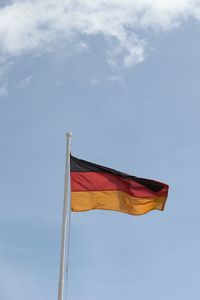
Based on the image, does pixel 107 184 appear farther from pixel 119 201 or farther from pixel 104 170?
pixel 119 201

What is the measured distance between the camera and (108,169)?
2678 cm

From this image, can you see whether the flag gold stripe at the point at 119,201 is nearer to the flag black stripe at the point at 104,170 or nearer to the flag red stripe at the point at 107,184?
the flag red stripe at the point at 107,184

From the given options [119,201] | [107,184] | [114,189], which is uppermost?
[107,184]

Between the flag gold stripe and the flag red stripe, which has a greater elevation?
the flag red stripe

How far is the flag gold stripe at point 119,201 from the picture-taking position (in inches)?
1021

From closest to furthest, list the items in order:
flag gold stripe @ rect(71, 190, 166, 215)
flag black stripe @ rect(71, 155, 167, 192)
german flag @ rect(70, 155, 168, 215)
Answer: flag gold stripe @ rect(71, 190, 166, 215)
german flag @ rect(70, 155, 168, 215)
flag black stripe @ rect(71, 155, 167, 192)

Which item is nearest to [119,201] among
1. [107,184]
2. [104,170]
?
Result: [107,184]

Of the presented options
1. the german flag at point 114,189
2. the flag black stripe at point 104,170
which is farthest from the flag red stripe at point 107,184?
the flag black stripe at point 104,170

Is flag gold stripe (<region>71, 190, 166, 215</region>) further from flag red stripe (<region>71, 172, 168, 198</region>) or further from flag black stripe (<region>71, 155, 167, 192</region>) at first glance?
flag black stripe (<region>71, 155, 167, 192</region>)

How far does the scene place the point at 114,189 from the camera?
26.5m

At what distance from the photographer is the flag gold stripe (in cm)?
2594

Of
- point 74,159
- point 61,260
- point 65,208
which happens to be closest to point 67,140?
point 74,159

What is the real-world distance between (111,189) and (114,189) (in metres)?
0.13

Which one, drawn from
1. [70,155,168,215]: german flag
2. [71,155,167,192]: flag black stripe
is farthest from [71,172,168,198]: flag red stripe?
[71,155,167,192]: flag black stripe
